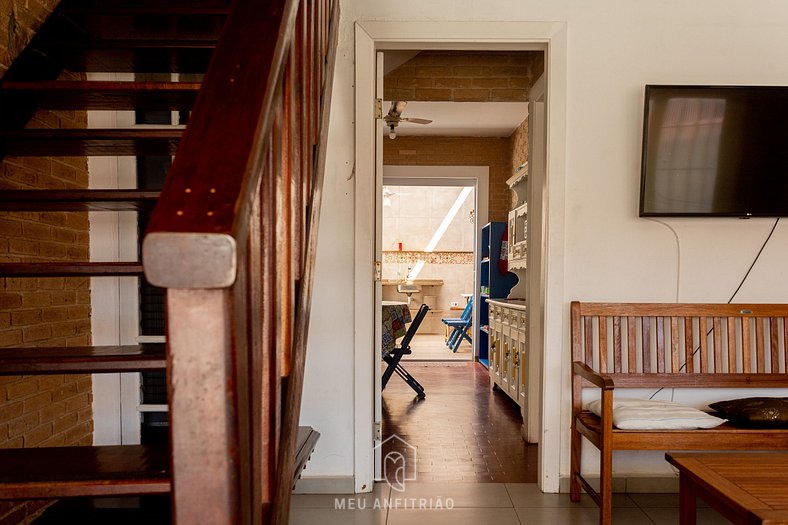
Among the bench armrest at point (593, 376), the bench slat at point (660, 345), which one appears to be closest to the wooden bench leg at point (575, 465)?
the bench armrest at point (593, 376)

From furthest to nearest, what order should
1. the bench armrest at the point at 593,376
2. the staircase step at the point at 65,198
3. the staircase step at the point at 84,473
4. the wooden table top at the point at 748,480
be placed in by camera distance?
the bench armrest at the point at 593,376 → the wooden table top at the point at 748,480 → the staircase step at the point at 65,198 → the staircase step at the point at 84,473

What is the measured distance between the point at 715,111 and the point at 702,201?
17.3 inches

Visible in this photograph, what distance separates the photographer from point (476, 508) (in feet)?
8.47

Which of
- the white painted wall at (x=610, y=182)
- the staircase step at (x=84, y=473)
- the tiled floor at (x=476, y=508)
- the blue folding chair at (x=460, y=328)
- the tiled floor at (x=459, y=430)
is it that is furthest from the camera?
the blue folding chair at (x=460, y=328)

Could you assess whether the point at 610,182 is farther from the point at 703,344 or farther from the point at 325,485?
the point at 325,485

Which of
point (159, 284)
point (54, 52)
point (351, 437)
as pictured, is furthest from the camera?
point (351, 437)

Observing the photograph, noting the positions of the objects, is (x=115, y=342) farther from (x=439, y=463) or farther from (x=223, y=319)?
(x=223, y=319)

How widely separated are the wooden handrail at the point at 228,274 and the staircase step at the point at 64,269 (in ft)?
2.03

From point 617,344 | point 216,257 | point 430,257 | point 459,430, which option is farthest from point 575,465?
point 430,257

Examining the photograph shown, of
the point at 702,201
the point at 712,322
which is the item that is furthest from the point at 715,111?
the point at 712,322

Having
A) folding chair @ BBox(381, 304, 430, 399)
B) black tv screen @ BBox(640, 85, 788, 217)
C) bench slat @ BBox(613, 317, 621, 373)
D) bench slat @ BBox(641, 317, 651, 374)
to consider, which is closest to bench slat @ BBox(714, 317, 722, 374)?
bench slat @ BBox(641, 317, 651, 374)

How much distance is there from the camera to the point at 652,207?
2.66m

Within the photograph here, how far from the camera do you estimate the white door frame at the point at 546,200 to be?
270cm

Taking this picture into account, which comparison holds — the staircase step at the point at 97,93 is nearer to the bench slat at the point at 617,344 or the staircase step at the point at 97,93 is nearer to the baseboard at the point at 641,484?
the bench slat at the point at 617,344
